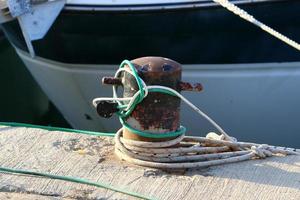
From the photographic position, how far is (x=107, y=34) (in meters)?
4.38

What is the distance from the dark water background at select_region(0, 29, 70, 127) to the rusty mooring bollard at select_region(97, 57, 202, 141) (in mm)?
3733

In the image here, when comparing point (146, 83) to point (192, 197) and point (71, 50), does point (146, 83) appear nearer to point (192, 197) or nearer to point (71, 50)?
point (192, 197)

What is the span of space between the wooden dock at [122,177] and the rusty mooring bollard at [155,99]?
0.20 m

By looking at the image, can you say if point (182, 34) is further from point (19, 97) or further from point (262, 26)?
point (19, 97)

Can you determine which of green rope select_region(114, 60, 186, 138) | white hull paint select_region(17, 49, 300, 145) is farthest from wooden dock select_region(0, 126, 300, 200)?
white hull paint select_region(17, 49, 300, 145)

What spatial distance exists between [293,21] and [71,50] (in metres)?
1.64

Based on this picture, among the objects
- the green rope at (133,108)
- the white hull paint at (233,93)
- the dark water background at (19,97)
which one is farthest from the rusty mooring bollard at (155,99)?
the dark water background at (19,97)

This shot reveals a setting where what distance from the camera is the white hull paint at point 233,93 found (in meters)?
4.36

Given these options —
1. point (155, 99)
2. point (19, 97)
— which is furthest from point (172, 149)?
point (19, 97)

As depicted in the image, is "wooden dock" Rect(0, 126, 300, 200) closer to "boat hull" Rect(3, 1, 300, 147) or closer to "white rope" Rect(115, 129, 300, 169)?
"white rope" Rect(115, 129, 300, 169)

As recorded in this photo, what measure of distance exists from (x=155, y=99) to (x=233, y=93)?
1.94 m

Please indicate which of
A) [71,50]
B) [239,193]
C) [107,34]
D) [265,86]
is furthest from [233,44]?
[239,193]

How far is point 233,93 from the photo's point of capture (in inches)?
176

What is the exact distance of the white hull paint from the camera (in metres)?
4.36
